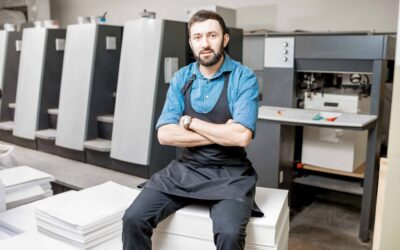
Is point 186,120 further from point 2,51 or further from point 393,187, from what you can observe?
point 2,51

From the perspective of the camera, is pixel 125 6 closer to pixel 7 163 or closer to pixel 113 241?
pixel 7 163

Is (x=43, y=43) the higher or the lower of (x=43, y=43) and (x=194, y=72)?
the higher

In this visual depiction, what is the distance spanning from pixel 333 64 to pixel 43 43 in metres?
3.03

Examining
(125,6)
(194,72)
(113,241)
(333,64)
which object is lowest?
(113,241)

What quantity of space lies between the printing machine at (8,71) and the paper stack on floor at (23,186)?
9.38ft

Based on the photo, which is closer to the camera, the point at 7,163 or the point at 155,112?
the point at 7,163

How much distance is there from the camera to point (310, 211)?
12.5 ft

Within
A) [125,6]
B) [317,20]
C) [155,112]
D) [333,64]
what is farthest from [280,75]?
[125,6]

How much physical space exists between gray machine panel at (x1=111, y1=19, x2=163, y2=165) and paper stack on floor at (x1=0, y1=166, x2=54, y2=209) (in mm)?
1096

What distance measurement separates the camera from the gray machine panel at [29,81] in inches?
175

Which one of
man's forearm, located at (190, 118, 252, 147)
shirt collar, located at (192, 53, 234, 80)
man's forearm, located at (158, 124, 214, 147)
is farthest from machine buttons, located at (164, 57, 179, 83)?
man's forearm, located at (190, 118, 252, 147)

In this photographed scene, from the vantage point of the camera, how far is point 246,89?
Result: 1.94m

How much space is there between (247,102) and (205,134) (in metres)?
0.25

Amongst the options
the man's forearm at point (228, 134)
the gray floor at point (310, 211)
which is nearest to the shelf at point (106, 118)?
the gray floor at point (310, 211)
